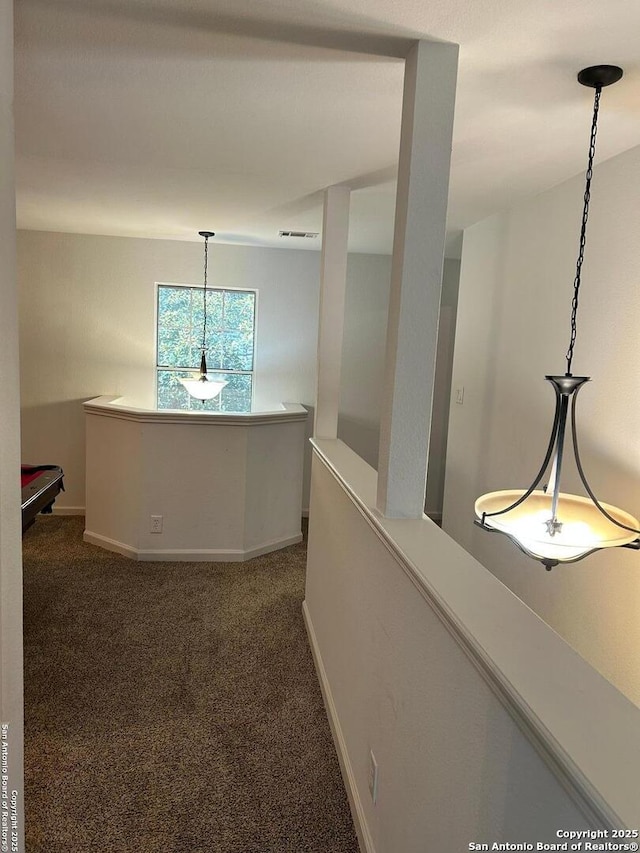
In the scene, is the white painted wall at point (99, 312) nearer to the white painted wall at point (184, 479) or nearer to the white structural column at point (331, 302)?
the white painted wall at point (184, 479)

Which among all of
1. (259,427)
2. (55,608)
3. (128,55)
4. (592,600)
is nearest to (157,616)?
(55,608)

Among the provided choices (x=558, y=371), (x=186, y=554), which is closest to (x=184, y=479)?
(x=186, y=554)

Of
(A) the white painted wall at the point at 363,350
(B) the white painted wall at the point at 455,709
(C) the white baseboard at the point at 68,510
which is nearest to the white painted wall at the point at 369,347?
(A) the white painted wall at the point at 363,350

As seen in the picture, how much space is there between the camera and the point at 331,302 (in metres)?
3.28

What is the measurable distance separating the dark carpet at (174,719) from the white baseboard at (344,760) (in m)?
0.04

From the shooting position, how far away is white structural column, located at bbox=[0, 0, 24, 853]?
1199 mm

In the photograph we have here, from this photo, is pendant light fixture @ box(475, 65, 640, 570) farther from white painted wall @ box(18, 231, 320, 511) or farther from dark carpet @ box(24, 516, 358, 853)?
white painted wall @ box(18, 231, 320, 511)

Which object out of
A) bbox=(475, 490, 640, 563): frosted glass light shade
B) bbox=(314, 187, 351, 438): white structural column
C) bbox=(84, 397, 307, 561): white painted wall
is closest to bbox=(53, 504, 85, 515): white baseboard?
bbox=(84, 397, 307, 561): white painted wall

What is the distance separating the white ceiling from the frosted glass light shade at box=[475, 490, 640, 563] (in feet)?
4.23

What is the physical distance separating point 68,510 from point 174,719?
3.23 m

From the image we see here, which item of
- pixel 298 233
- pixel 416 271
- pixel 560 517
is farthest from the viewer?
pixel 298 233

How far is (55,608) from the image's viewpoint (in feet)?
11.3

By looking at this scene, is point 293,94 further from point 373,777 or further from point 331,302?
point 373,777

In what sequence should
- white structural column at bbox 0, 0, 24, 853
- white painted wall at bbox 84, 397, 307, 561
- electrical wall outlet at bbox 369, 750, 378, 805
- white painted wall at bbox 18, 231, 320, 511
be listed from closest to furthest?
white structural column at bbox 0, 0, 24, 853
electrical wall outlet at bbox 369, 750, 378, 805
white painted wall at bbox 84, 397, 307, 561
white painted wall at bbox 18, 231, 320, 511
